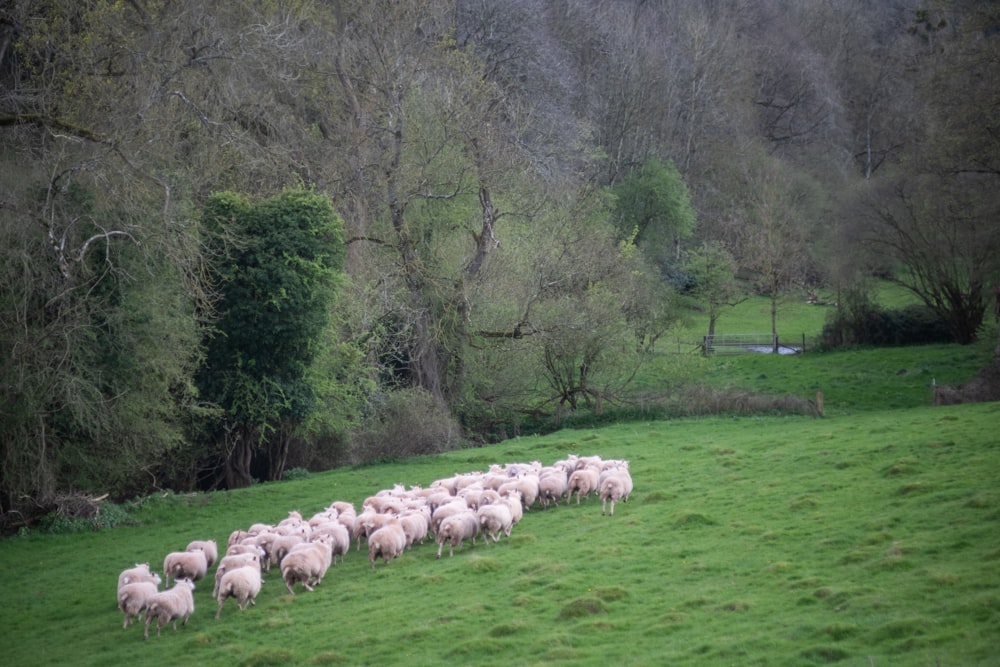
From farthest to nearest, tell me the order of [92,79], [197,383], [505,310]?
1. [505,310]
2. [197,383]
3. [92,79]

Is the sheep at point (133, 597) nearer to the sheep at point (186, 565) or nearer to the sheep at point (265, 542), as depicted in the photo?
the sheep at point (186, 565)

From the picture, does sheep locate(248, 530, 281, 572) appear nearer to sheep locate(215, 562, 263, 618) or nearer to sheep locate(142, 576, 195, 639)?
sheep locate(215, 562, 263, 618)

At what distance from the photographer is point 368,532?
1866cm

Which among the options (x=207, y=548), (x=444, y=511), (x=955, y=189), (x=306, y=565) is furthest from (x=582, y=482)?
(x=955, y=189)

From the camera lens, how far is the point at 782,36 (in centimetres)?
9012

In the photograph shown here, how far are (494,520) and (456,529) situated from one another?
0.81 meters

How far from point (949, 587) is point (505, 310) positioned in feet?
89.7

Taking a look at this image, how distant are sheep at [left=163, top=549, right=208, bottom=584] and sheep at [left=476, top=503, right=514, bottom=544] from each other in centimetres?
491

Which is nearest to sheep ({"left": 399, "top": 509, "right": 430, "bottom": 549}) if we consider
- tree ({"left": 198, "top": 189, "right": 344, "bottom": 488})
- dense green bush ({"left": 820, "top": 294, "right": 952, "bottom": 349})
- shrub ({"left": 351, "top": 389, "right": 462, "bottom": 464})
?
tree ({"left": 198, "top": 189, "right": 344, "bottom": 488})

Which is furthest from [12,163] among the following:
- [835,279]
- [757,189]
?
[757,189]

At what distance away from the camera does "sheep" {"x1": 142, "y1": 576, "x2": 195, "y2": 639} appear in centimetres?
1455

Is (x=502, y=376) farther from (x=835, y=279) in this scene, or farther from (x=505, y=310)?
(x=835, y=279)

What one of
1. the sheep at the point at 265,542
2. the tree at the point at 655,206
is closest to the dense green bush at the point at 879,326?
the tree at the point at 655,206

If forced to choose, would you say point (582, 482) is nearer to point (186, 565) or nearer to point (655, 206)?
point (186, 565)
